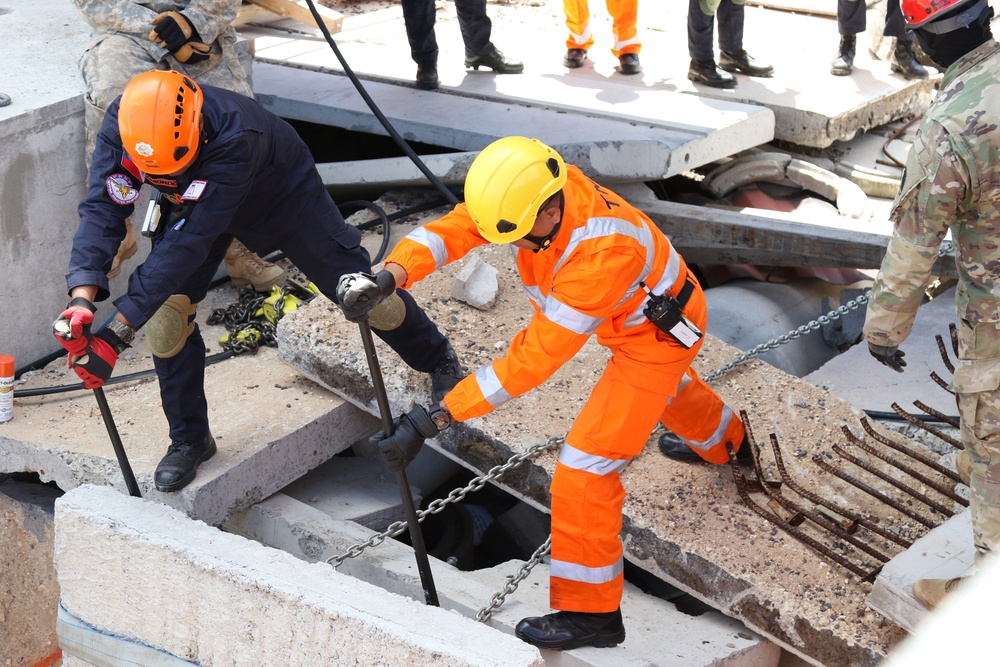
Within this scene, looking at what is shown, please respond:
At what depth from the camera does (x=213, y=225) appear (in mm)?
3408

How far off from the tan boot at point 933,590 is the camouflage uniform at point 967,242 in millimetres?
126

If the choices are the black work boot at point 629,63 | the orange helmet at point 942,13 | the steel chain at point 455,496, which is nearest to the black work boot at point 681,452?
the steel chain at point 455,496

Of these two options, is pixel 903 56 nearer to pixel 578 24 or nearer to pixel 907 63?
pixel 907 63

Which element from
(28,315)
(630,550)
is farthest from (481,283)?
(28,315)

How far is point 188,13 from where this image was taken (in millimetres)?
4629

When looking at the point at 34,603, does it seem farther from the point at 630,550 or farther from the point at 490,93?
the point at 490,93

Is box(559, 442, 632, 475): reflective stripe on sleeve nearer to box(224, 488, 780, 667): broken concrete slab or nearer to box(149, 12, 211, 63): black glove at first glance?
box(224, 488, 780, 667): broken concrete slab

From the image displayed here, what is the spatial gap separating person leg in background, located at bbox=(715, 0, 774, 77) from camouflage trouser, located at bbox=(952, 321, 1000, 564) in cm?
438

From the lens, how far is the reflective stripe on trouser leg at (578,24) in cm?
700

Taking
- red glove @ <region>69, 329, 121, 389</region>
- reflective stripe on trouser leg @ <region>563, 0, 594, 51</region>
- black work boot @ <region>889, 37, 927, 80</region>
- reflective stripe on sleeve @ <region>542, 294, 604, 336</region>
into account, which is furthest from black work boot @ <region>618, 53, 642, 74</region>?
red glove @ <region>69, 329, 121, 389</region>

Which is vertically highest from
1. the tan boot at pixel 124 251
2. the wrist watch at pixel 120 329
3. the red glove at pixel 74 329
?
the red glove at pixel 74 329

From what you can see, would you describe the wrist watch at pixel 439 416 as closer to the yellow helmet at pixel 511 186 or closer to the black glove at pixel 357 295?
the black glove at pixel 357 295

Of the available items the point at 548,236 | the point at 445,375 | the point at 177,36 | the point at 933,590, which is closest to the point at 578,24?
the point at 177,36

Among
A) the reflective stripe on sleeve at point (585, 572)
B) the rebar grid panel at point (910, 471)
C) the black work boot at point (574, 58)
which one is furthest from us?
the black work boot at point (574, 58)
